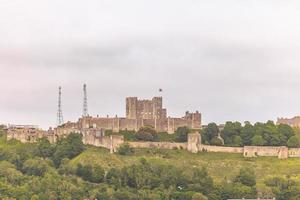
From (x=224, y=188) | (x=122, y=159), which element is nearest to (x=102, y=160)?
(x=122, y=159)

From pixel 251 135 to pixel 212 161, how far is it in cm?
1489

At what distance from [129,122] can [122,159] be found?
65.6 feet

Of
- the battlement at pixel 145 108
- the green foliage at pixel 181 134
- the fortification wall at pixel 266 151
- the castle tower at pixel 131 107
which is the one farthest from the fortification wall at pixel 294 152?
the castle tower at pixel 131 107

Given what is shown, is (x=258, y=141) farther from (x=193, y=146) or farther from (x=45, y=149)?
(x=45, y=149)

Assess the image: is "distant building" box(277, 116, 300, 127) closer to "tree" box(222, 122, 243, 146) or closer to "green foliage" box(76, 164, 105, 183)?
"tree" box(222, 122, 243, 146)

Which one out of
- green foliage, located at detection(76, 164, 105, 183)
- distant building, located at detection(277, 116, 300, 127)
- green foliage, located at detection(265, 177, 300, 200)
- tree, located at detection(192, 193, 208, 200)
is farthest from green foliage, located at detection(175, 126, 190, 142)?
tree, located at detection(192, 193, 208, 200)

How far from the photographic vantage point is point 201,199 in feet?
368

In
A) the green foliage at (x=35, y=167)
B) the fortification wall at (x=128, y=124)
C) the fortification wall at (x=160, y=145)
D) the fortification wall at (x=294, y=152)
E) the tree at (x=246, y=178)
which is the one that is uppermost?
the fortification wall at (x=128, y=124)

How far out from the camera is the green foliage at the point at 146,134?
478ft

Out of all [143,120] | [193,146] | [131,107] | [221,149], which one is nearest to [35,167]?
[193,146]

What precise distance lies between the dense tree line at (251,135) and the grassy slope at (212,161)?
6115 millimetres

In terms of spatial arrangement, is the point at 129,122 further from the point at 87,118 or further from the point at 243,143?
the point at 243,143

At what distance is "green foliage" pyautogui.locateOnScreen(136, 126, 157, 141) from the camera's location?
478 ft

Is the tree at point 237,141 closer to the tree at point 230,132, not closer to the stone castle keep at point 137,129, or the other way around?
the tree at point 230,132
